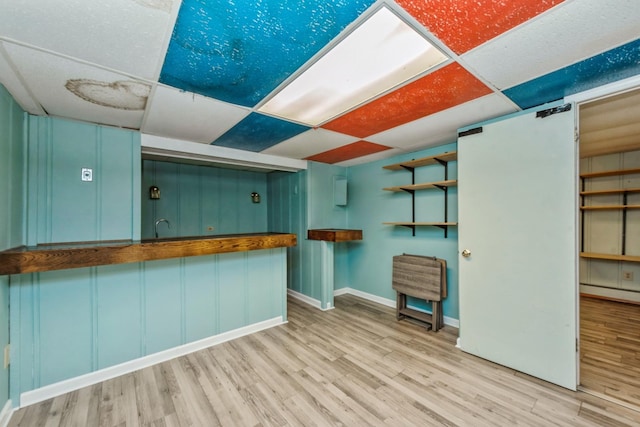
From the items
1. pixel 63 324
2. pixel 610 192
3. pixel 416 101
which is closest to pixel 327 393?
pixel 63 324

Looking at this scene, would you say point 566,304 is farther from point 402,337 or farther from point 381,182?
point 381,182

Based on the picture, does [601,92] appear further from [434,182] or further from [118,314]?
[118,314]

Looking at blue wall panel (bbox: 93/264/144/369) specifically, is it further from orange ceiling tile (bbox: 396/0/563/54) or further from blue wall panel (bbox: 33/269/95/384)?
orange ceiling tile (bbox: 396/0/563/54)

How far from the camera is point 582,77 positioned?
1.67 m

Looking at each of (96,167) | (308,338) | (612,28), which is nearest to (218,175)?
(96,167)

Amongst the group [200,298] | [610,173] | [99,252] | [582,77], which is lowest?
[200,298]

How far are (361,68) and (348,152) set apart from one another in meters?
1.89

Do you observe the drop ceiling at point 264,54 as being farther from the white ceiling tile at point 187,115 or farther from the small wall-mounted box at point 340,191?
the small wall-mounted box at point 340,191

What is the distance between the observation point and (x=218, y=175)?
434 centimetres

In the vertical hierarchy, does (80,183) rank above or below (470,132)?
below

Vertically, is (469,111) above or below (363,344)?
above

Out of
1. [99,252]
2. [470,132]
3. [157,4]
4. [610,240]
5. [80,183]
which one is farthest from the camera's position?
[610,240]

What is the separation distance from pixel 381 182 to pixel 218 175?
2723 mm

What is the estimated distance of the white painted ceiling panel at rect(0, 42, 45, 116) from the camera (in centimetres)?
143
